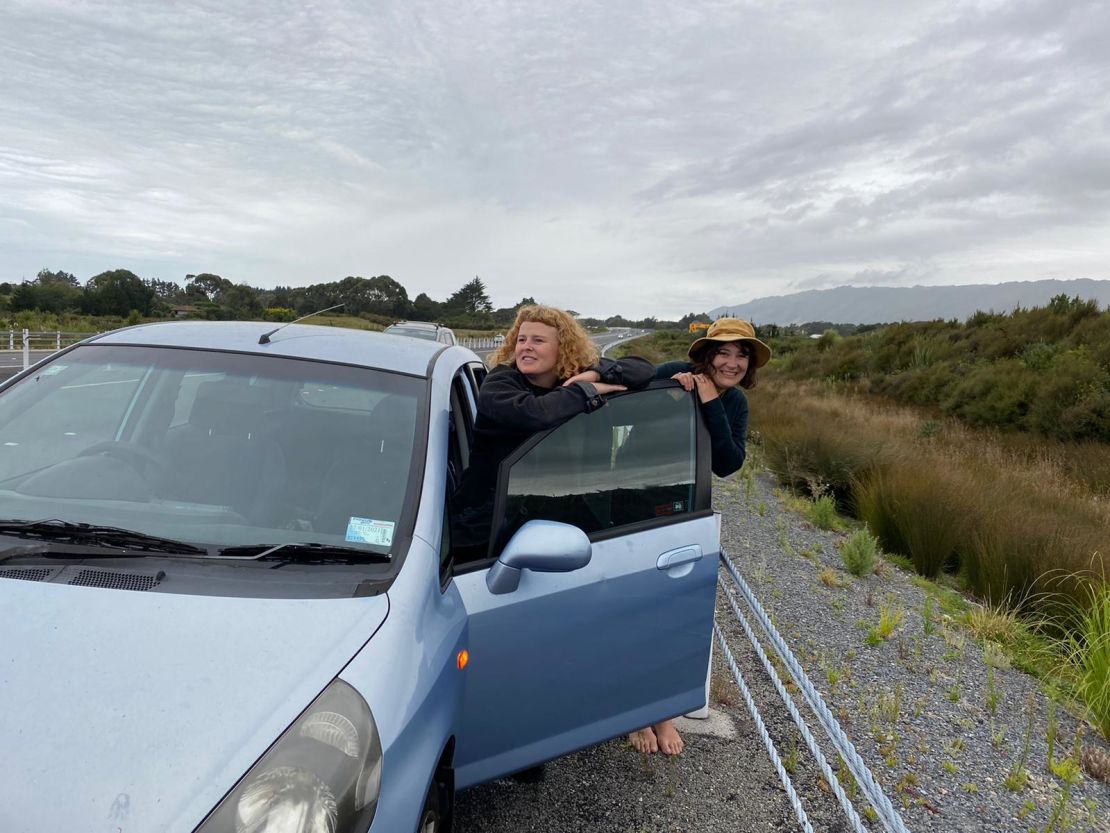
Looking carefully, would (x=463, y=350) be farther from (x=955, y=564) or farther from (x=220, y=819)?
(x=955, y=564)

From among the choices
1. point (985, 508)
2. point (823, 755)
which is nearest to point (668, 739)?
point (823, 755)

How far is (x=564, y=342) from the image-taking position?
3.32 metres

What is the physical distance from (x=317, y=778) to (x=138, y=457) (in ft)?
5.06

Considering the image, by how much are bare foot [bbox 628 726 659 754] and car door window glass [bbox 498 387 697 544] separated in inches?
47.9

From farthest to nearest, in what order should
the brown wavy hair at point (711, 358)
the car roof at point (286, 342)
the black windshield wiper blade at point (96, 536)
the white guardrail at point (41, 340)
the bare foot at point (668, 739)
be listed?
the white guardrail at point (41, 340)
the brown wavy hair at point (711, 358)
the bare foot at point (668, 739)
the car roof at point (286, 342)
the black windshield wiper blade at point (96, 536)

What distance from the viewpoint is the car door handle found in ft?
9.24

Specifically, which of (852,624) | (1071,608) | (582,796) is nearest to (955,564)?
(1071,608)

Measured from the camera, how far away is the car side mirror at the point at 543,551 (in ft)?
7.38

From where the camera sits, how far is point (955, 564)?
24.7 ft

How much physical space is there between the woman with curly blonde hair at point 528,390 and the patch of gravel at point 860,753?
128 cm

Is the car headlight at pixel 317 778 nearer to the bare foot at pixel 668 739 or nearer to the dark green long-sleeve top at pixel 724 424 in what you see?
the dark green long-sleeve top at pixel 724 424

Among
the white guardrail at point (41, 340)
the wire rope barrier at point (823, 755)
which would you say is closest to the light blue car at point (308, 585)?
the wire rope barrier at point (823, 755)

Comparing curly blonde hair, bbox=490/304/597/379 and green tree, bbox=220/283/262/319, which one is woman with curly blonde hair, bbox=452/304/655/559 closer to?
curly blonde hair, bbox=490/304/597/379

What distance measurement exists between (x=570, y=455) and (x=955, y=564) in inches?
249
